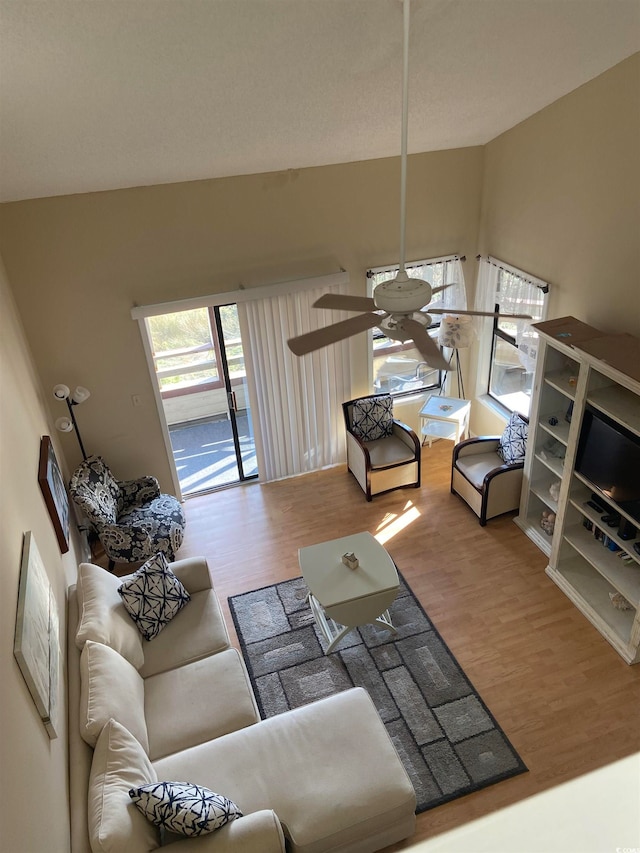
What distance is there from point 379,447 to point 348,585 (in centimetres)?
206

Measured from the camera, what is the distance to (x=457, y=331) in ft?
19.2

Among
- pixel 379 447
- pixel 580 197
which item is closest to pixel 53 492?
pixel 379 447

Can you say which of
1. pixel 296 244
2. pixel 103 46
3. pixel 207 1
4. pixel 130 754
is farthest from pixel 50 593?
pixel 296 244

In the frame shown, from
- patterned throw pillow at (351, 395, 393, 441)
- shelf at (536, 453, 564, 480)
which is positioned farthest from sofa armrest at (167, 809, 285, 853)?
patterned throw pillow at (351, 395, 393, 441)

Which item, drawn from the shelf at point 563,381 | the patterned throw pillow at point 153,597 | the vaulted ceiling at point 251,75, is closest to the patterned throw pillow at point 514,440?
the shelf at point 563,381

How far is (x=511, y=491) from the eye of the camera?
218 inches

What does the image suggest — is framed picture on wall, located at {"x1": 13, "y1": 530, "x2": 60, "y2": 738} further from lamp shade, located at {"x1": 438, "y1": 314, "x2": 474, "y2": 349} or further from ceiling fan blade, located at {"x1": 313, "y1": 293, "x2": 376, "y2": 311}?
lamp shade, located at {"x1": 438, "y1": 314, "x2": 474, "y2": 349}

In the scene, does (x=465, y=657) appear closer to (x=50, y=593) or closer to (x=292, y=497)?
(x=292, y=497)

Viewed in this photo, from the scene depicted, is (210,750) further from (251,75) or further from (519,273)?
(519,273)

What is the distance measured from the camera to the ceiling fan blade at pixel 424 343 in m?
2.62

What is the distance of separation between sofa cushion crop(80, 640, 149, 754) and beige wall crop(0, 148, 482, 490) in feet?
8.49

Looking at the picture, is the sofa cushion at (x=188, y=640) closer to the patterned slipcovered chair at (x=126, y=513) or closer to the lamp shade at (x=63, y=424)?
the patterned slipcovered chair at (x=126, y=513)

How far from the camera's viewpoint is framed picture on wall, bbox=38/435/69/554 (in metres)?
4.09

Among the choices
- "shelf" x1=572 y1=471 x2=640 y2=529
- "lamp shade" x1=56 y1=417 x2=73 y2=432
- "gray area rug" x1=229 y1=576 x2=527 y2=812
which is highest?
"lamp shade" x1=56 y1=417 x2=73 y2=432
